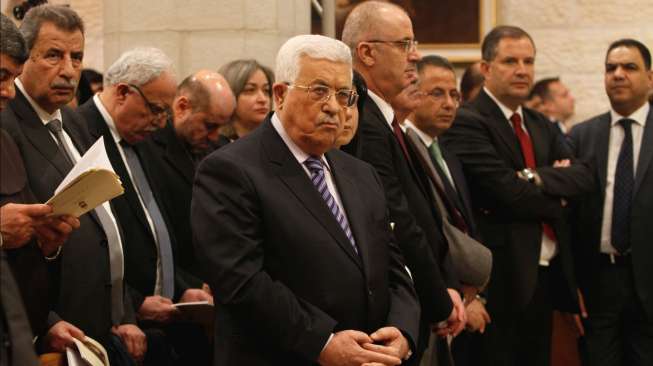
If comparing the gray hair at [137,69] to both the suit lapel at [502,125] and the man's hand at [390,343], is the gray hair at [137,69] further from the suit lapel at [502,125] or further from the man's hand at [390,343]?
the suit lapel at [502,125]

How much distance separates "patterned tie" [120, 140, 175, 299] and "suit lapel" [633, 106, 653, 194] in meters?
3.06

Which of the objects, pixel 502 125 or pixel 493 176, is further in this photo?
pixel 502 125

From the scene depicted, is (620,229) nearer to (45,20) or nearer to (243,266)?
(243,266)

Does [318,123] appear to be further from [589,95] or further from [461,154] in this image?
[589,95]

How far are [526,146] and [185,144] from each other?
2.08m

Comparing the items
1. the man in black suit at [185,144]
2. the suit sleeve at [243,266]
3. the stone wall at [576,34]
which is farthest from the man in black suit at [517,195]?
the stone wall at [576,34]

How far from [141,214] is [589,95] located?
226 inches

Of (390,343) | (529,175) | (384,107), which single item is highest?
(384,107)

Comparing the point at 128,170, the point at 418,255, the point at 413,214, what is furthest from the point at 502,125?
the point at 128,170

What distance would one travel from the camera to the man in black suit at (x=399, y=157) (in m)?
4.67

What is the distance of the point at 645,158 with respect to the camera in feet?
22.2

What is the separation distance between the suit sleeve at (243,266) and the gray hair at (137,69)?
4.15 feet

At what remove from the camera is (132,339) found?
446cm

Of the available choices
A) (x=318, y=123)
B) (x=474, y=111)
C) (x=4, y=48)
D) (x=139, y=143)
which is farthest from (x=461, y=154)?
(x=4, y=48)
